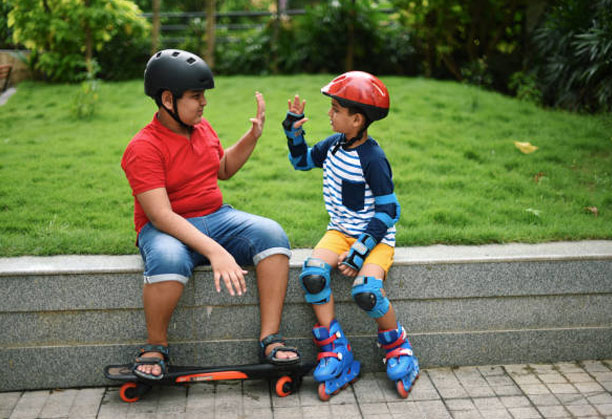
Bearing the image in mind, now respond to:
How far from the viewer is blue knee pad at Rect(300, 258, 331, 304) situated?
2887 mm

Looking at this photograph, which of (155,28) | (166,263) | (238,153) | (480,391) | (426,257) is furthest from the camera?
Answer: (155,28)

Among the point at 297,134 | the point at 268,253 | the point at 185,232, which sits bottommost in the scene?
the point at 268,253

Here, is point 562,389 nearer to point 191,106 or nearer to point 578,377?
point 578,377

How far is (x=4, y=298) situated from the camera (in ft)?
9.65

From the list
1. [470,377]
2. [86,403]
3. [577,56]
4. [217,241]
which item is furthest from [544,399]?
[577,56]

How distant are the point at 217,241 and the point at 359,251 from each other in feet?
2.29

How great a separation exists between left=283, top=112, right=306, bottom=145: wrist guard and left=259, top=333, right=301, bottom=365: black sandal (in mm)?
966

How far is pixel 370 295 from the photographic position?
112 inches

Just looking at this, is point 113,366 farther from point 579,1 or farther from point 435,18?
point 435,18

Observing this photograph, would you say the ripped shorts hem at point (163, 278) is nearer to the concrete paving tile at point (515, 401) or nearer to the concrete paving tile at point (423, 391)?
the concrete paving tile at point (423, 391)

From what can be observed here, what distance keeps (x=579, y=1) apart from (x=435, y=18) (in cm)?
239

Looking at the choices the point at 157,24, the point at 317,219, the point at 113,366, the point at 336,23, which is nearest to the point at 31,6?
the point at 157,24

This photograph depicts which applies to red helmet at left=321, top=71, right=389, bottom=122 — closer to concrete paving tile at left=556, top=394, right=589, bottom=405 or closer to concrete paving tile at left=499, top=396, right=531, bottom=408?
concrete paving tile at left=499, top=396, right=531, bottom=408

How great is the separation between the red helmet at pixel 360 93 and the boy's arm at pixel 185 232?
884 mm
